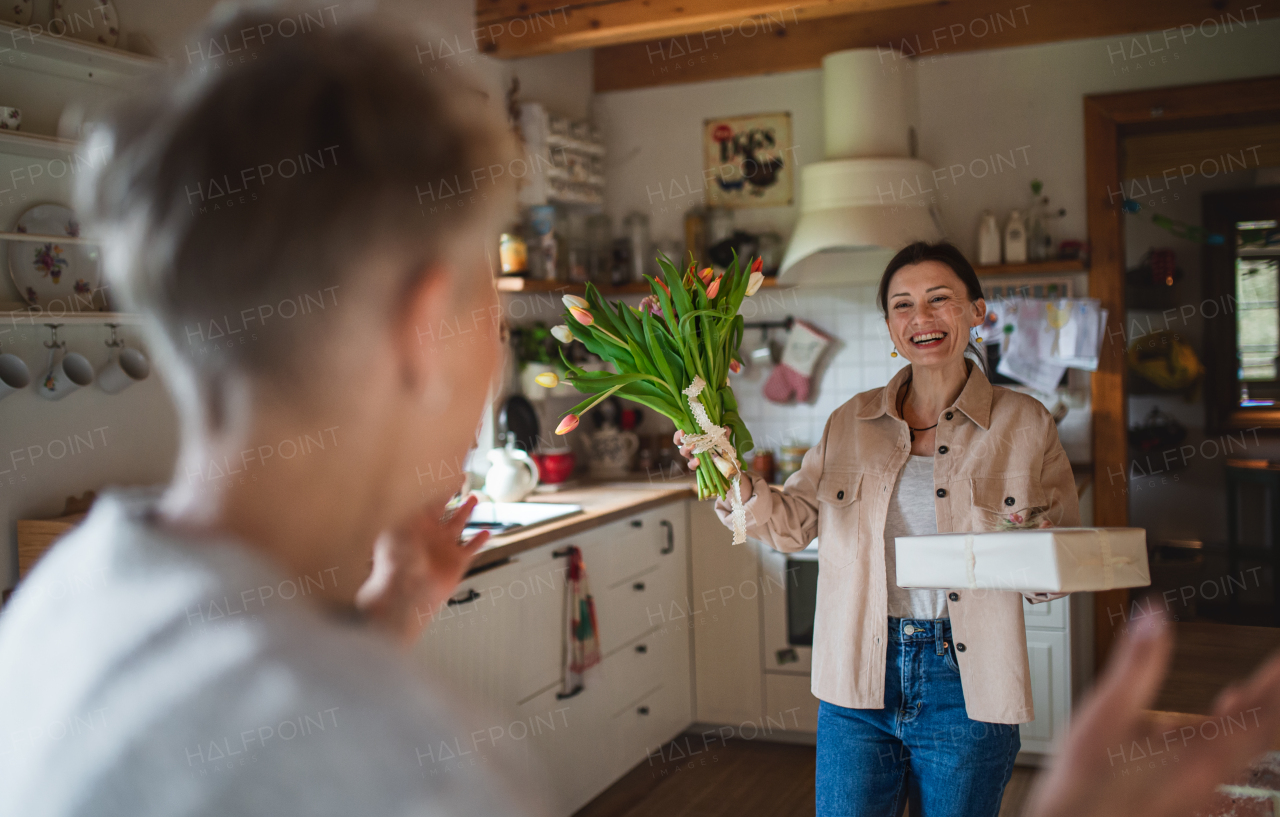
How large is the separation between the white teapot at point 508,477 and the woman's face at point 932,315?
6.01 ft

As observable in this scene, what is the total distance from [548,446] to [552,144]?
4.05 ft

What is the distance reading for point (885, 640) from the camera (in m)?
1.87

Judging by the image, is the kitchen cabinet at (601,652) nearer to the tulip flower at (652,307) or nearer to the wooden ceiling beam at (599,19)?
the tulip flower at (652,307)

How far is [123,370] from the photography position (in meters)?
2.44

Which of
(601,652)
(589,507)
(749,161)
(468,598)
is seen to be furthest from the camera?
(749,161)

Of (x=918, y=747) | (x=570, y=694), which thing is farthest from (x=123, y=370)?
(x=918, y=747)

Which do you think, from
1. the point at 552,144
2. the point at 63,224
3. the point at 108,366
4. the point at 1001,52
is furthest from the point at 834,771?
the point at 1001,52

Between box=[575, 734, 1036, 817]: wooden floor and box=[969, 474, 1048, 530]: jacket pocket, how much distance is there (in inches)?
70.1

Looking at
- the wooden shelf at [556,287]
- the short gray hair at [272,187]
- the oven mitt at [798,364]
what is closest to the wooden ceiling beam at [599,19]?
the wooden shelf at [556,287]

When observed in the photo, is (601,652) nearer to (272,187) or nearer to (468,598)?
(468,598)

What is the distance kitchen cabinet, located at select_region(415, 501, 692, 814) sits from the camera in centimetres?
272

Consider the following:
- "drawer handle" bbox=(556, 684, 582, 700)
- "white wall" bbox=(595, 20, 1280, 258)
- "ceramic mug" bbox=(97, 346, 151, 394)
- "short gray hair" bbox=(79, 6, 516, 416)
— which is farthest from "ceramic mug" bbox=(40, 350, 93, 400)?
"white wall" bbox=(595, 20, 1280, 258)

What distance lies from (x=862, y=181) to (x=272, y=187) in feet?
12.2

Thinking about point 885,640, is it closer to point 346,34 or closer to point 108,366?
point 346,34
